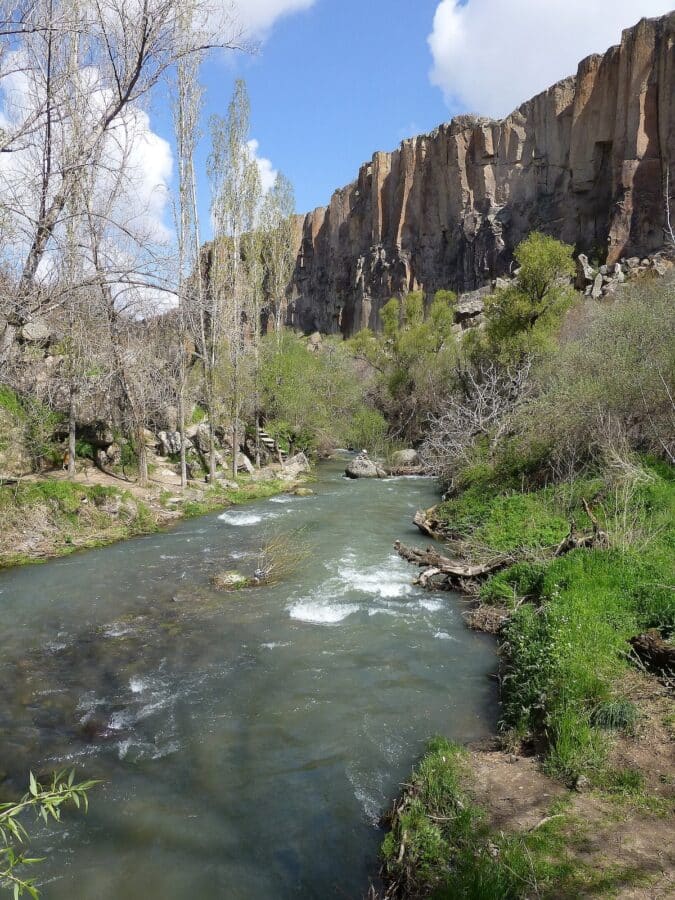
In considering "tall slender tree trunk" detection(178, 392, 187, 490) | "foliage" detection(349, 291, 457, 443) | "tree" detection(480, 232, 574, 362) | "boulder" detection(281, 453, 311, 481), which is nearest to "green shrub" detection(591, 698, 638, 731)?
"tall slender tree trunk" detection(178, 392, 187, 490)

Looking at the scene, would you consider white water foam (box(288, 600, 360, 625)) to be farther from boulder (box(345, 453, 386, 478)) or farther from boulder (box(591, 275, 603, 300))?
boulder (box(591, 275, 603, 300))

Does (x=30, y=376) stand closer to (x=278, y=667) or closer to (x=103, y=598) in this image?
(x=103, y=598)

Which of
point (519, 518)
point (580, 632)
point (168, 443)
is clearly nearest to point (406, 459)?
point (168, 443)

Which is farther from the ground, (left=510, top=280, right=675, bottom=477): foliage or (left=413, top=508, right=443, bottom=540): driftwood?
(left=510, top=280, right=675, bottom=477): foliage

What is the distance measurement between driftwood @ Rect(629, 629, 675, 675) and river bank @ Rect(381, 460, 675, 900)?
7 centimetres

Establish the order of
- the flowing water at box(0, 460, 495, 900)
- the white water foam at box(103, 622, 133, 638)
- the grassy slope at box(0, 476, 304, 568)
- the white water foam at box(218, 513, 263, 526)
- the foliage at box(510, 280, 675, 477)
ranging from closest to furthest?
the flowing water at box(0, 460, 495, 900) < the white water foam at box(103, 622, 133, 638) < the grassy slope at box(0, 476, 304, 568) < the foliage at box(510, 280, 675, 477) < the white water foam at box(218, 513, 263, 526)

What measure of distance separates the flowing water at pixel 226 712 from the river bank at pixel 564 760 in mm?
410

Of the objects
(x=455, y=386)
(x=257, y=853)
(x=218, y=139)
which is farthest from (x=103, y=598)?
(x=455, y=386)

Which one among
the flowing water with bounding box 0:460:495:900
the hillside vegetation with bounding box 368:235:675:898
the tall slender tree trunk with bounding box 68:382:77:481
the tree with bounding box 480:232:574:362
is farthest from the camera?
the tree with bounding box 480:232:574:362

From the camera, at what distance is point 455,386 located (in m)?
28.4

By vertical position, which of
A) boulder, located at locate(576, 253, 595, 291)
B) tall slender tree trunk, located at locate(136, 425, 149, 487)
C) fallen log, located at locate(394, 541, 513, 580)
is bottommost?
fallen log, located at locate(394, 541, 513, 580)

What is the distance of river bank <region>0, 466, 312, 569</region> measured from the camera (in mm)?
10484

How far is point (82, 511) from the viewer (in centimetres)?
1183

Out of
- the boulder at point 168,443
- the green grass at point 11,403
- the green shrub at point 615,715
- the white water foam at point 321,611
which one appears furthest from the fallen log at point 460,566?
the boulder at point 168,443
